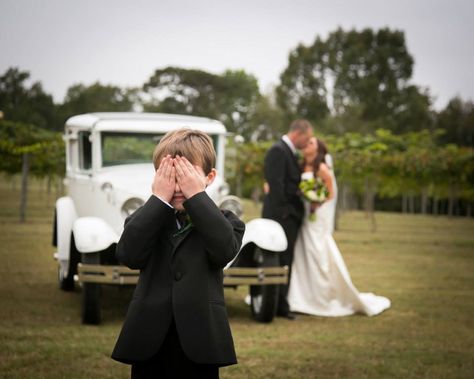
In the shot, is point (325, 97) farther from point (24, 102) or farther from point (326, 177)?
point (326, 177)

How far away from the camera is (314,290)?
8508mm

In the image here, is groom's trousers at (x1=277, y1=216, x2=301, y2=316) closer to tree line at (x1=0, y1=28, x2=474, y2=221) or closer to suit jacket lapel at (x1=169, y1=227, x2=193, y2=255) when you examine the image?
suit jacket lapel at (x1=169, y1=227, x2=193, y2=255)

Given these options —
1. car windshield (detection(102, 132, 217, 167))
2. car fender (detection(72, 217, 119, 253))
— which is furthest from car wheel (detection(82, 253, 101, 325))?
car windshield (detection(102, 132, 217, 167))

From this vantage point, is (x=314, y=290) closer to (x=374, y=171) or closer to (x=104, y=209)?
(x=104, y=209)

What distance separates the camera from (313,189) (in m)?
8.14

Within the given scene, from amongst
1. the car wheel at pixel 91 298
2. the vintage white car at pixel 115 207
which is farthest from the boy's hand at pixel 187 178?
the car wheel at pixel 91 298

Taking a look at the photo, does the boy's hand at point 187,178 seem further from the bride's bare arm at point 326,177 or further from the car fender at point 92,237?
the bride's bare arm at point 326,177

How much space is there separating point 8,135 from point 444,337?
19.3 m

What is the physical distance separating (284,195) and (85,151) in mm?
2663

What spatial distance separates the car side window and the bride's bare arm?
9.46ft

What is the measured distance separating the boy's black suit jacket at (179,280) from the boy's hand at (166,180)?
36mm

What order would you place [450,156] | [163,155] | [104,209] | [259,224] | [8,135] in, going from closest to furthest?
[163,155]
[259,224]
[104,209]
[8,135]
[450,156]

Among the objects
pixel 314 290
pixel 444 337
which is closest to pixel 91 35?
pixel 314 290

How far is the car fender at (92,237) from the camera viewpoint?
6863 mm
